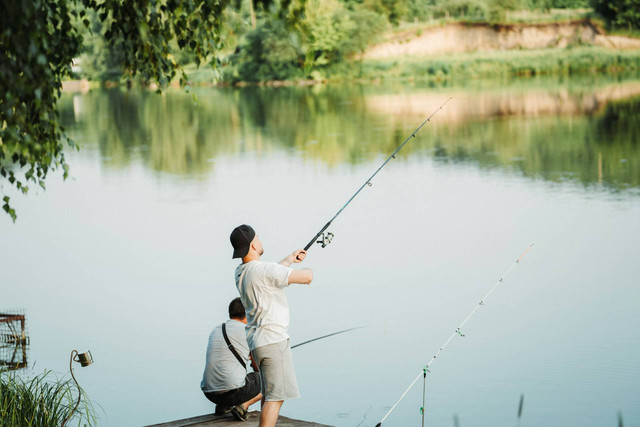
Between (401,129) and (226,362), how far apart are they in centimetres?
2661

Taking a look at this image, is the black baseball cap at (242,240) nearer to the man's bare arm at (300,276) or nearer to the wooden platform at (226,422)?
the man's bare arm at (300,276)

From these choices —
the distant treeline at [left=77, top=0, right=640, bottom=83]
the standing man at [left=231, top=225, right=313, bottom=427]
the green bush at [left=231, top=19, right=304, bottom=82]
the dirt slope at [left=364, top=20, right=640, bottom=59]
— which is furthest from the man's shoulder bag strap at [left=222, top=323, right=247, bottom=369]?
the dirt slope at [left=364, top=20, right=640, bottom=59]

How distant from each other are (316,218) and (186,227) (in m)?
2.21

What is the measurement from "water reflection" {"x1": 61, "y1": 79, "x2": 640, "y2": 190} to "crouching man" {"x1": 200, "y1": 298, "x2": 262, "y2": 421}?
14.4 meters

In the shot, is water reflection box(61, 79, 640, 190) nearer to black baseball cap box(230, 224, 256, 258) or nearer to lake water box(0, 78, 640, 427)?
lake water box(0, 78, 640, 427)

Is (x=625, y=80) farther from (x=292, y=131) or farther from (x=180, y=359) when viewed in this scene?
(x=180, y=359)

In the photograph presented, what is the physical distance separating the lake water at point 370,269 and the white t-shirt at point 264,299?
2.66 m

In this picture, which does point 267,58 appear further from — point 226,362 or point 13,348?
point 226,362

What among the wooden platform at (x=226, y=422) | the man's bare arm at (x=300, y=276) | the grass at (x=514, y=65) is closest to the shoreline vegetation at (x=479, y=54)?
the grass at (x=514, y=65)

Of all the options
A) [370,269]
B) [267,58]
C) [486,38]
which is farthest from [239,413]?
[486,38]

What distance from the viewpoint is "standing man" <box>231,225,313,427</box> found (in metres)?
5.30

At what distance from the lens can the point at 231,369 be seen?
6.54 m

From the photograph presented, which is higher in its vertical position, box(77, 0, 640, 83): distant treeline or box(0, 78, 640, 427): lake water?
box(77, 0, 640, 83): distant treeline

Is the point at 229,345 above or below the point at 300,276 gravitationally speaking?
below
